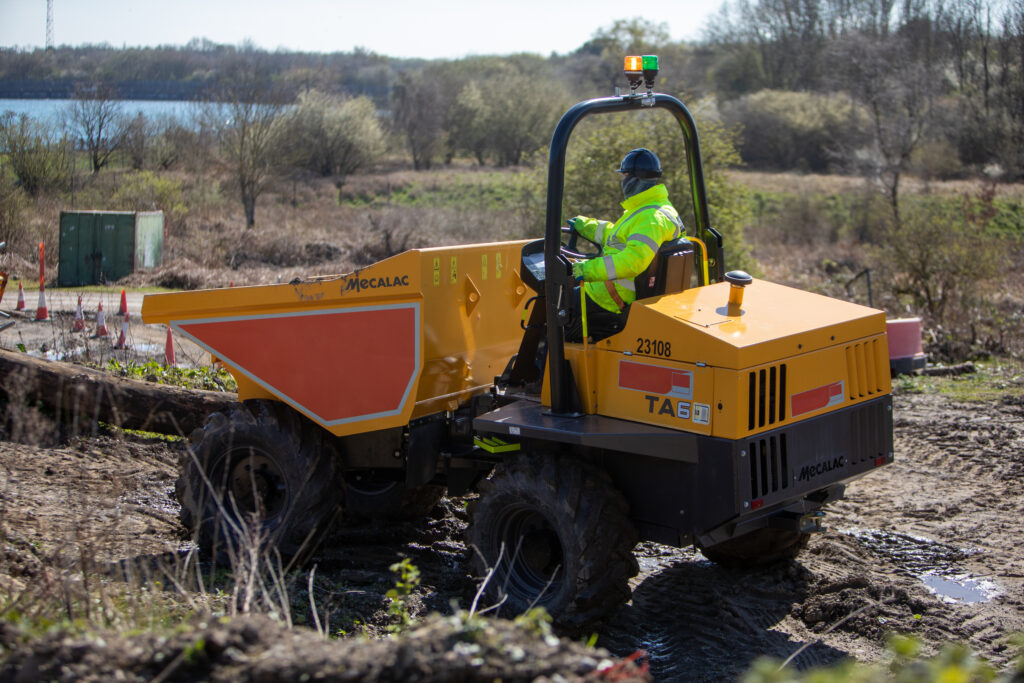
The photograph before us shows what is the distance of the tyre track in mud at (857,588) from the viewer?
16.1 ft

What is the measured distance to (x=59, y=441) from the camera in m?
7.57

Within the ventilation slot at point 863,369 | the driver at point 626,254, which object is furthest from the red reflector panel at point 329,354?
the ventilation slot at point 863,369

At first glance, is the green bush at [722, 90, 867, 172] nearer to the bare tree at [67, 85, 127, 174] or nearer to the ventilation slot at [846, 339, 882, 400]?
the bare tree at [67, 85, 127, 174]

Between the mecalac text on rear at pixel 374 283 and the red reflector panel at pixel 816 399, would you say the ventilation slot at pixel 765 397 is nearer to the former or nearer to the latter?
the red reflector panel at pixel 816 399

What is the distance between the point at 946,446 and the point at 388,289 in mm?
5588

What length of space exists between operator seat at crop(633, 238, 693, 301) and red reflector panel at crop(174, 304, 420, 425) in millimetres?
1345

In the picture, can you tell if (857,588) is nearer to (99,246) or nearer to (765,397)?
(765,397)

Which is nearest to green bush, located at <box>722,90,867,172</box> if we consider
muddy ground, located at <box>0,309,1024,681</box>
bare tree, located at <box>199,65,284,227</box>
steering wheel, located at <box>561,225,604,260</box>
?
bare tree, located at <box>199,65,284,227</box>

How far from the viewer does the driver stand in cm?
489

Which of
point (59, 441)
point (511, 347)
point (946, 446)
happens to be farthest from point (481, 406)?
point (946, 446)

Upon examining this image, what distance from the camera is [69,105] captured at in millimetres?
20469

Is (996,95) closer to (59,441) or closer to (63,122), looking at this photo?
(63,122)

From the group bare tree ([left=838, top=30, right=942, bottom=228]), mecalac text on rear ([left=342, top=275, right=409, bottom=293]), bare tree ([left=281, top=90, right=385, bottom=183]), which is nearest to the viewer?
mecalac text on rear ([left=342, top=275, right=409, bottom=293])

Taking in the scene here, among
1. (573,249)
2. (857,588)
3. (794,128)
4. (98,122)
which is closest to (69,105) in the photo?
(98,122)
